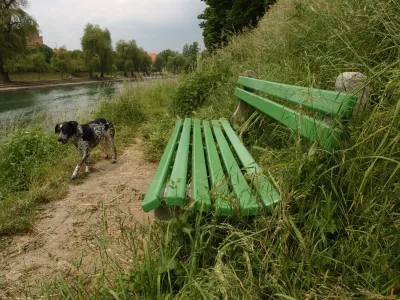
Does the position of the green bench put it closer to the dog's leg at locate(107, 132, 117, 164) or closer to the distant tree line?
the dog's leg at locate(107, 132, 117, 164)

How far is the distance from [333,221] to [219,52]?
5718mm

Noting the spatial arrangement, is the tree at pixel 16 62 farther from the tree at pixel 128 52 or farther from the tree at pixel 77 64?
the tree at pixel 128 52

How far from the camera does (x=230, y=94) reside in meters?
4.23

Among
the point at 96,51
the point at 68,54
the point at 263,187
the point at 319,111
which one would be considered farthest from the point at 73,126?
the point at 68,54

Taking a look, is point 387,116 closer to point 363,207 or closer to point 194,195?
point 363,207

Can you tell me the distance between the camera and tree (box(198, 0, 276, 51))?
12.8 metres

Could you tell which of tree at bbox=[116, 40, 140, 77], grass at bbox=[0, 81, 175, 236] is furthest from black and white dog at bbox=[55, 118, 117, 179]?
tree at bbox=[116, 40, 140, 77]

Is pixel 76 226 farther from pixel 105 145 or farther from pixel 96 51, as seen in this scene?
pixel 96 51

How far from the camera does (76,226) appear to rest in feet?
7.21

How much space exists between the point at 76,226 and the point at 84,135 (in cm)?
165

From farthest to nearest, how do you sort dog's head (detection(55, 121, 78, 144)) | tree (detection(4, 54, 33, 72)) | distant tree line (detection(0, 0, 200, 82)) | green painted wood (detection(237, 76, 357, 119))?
1. tree (detection(4, 54, 33, 72))
2. distant tree line (detection(0, 0, 200, 82))
3. dog's head (detection(55, 121, 78, 144))
4. green painted wood (detection(237, 76, 357, 119))

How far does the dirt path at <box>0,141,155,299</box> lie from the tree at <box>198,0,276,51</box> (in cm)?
1006

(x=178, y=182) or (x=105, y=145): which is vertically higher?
(x=178, y=182)

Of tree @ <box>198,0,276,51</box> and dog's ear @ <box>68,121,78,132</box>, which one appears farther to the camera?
tree @ <box>198,0,276,51</box>
